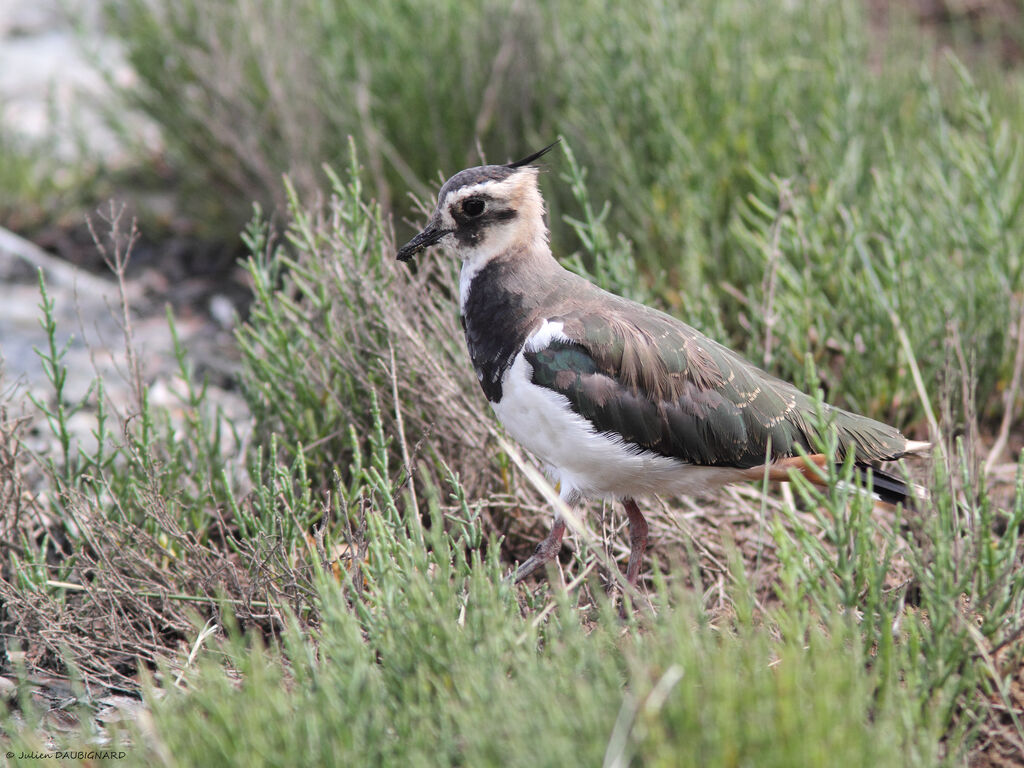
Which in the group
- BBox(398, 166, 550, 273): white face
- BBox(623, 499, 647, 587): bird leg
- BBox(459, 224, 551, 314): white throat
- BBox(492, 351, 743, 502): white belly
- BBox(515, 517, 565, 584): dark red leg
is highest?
BBox(398, 166, 550, 273): white face

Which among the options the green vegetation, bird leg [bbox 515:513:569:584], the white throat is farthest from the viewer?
the white throat

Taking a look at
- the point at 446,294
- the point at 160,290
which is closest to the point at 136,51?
the point at 160,290

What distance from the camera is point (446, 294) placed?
181 inches

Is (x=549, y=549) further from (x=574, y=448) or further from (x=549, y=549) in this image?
(x=574, y=448)

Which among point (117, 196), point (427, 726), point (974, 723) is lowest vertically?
→ point (974, 723)

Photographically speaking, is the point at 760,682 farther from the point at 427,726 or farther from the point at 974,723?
the point at 974,723

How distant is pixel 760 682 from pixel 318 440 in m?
2.08

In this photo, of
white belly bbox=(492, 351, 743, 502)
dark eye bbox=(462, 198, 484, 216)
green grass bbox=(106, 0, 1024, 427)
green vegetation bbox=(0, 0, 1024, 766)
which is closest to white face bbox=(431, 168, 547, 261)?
dark eye bbox=(462, 198, 484, 216)

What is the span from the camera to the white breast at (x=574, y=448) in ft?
10.7

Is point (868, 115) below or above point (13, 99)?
below

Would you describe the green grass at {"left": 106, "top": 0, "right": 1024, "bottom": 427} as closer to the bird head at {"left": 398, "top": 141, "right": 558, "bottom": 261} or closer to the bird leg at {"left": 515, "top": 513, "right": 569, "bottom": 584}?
the bird head at {"left": 398, "top": 141, "right": 558, "bottom": 261}

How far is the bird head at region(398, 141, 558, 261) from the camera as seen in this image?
11.5ft

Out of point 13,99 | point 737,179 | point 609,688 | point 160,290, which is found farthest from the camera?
point 13,99

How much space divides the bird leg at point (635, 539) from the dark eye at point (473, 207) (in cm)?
108
